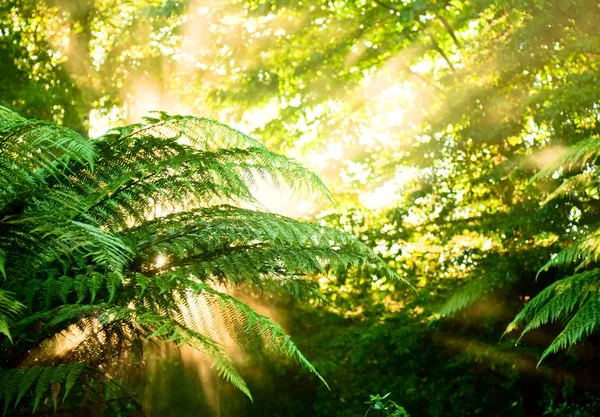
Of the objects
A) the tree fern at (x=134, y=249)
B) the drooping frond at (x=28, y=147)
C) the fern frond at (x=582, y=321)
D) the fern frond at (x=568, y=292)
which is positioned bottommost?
the fern frond at (x=582, y=321)

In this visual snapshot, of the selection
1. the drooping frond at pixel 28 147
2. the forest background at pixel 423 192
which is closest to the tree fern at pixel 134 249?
the drooping frond at pixel 28 147

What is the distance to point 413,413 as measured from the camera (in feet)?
22.7

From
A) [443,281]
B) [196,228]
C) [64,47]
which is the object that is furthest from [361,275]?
[64,47]

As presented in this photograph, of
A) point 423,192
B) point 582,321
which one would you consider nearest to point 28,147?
point 582,321

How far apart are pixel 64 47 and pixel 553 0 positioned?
24.0 ft

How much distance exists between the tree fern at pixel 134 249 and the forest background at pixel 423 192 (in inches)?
103

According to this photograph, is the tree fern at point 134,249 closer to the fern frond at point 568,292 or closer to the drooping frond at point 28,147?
the drooping frond at point 28,147

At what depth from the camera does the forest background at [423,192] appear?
232 inches

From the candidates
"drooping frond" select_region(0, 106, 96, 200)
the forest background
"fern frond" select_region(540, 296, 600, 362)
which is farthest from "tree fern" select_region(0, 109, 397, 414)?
the forest background

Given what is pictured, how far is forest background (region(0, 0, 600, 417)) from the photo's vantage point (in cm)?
590

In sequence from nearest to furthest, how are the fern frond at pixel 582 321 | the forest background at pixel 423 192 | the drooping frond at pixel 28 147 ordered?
the drooping frond at pixel 28 147
the fern frond at pixel 582 321
the forest background at pixel 423 192

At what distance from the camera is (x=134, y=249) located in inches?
95.1

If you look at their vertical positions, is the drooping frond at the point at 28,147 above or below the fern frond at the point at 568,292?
above

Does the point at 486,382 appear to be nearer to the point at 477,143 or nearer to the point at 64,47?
the point at 477,143
